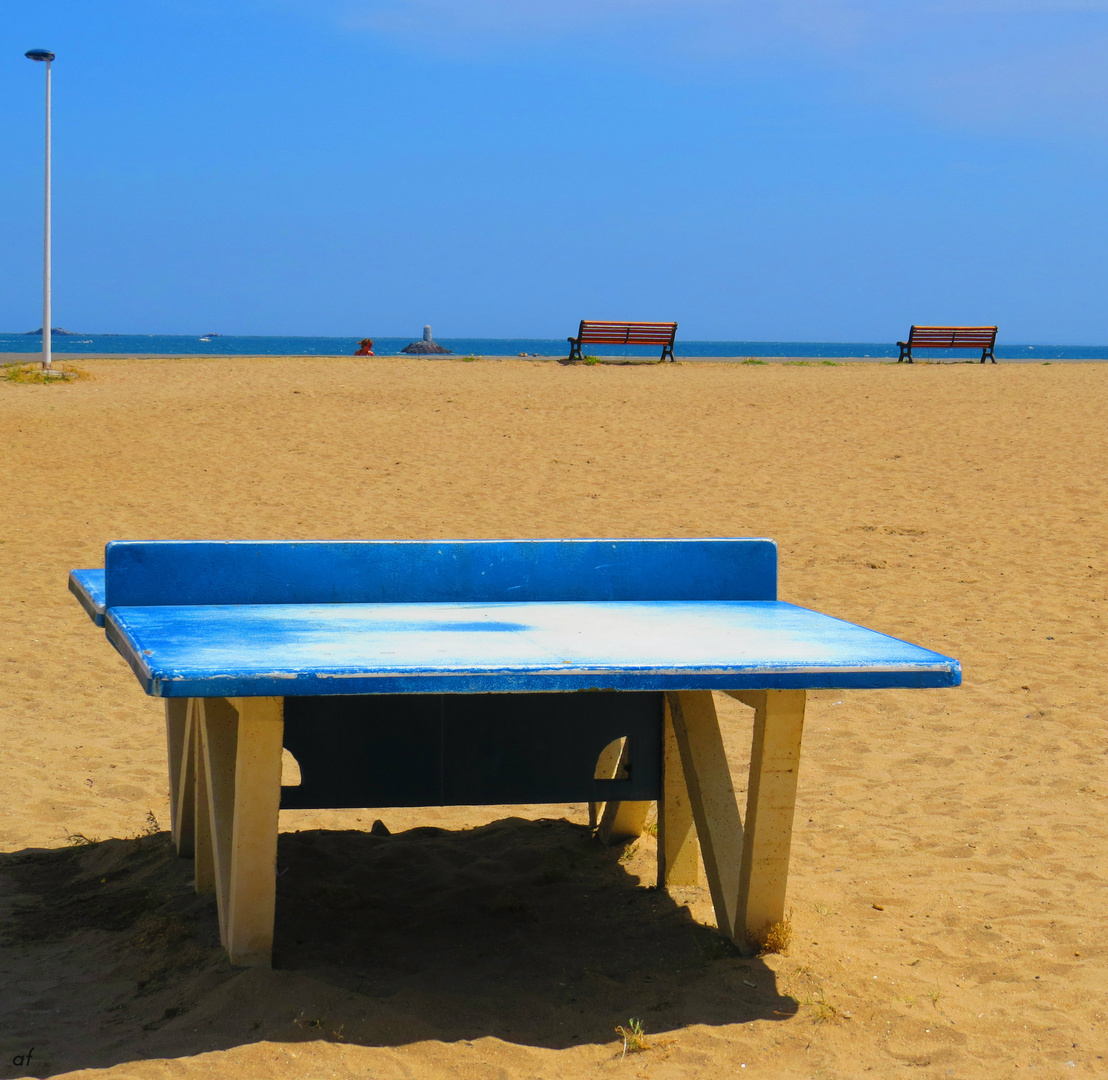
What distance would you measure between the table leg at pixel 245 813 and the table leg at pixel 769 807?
1197mm

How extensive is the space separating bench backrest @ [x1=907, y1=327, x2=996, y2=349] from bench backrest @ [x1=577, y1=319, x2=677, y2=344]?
5326 mm

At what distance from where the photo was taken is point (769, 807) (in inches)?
127

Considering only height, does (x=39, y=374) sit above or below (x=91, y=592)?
below

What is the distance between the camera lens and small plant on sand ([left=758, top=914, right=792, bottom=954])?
3307 mm

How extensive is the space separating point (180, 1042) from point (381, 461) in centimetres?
1093

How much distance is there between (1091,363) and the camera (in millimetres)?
28141

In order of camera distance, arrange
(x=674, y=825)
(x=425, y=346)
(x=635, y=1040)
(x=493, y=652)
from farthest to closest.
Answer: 1. (x=425, y=346)
2. (x=674, y=825)
3. (x=635, y=1040)
4. (x=493, y=652)

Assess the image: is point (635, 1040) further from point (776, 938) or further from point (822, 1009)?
point (776, 938)

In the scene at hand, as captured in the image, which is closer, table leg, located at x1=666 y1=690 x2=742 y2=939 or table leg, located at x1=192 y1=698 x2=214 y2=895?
table leg, located at x1=666 y1=690 x2=742 y2=939

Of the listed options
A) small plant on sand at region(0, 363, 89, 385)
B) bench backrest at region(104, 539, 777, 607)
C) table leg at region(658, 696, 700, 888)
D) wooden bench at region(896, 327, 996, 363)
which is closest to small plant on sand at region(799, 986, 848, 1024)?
table leg at region(658, 696, 700, 888)

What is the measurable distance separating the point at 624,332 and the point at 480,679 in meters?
23.2

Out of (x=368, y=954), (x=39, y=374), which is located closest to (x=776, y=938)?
(x=368, y=954)

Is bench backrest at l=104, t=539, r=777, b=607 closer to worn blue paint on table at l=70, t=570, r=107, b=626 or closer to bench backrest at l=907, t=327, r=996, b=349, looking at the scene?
worn blue paint on table at l=70, t=570, r=107, b=626

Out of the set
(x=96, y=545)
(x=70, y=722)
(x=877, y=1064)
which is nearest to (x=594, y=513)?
(x=96, y=545)
